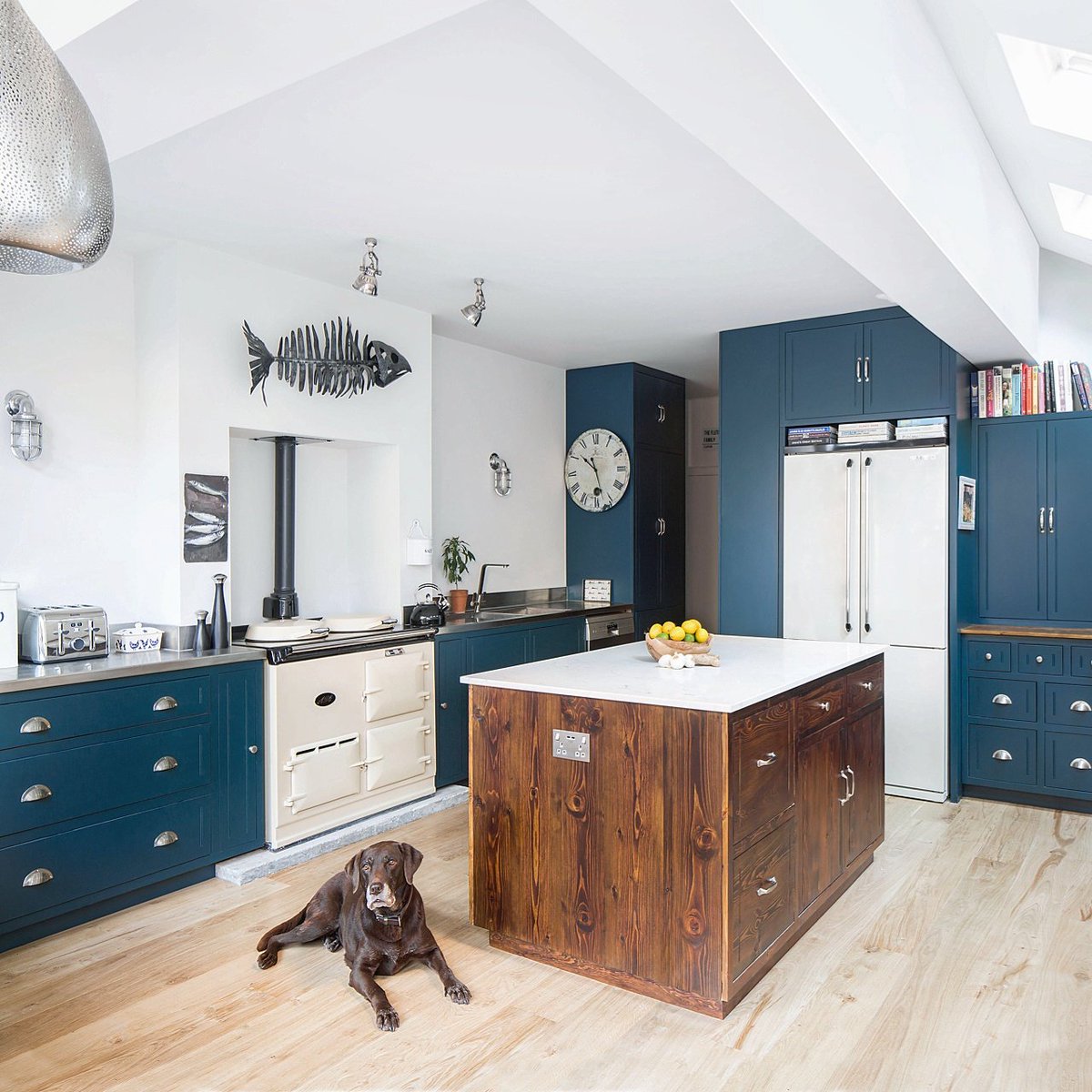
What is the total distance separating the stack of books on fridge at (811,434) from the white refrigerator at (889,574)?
0.26 ft

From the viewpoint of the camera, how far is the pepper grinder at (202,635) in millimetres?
3707

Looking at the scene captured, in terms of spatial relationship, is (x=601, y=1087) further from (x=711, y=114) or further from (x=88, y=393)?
(x=88, y=393)

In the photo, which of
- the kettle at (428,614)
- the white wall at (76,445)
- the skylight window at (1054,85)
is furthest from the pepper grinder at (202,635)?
the skylight window at (1054,85)

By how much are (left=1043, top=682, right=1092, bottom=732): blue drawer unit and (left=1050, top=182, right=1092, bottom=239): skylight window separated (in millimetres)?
2159

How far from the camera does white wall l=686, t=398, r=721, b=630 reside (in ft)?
24.4

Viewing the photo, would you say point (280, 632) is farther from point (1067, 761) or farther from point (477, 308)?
point (1067, 761)

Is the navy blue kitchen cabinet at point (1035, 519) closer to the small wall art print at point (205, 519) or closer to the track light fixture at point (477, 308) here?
the track light fixture at point (477, 308)

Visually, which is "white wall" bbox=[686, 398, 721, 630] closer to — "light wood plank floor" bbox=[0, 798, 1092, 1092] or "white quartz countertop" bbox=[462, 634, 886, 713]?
"white quartz countertop" bbox=[462, 634, 886, 713]

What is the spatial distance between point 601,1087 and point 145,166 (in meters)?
3.02

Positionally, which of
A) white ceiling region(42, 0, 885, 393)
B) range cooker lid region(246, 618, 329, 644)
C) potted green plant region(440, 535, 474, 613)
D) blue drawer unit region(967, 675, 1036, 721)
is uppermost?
white ceiling region(42, 0, 885, 393)

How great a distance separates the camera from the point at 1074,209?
158 inches

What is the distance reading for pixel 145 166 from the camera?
2.93m

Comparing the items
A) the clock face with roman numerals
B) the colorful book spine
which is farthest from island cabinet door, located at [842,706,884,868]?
the clock face with roman numerals

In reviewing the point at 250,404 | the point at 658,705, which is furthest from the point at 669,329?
the point at 658,705
